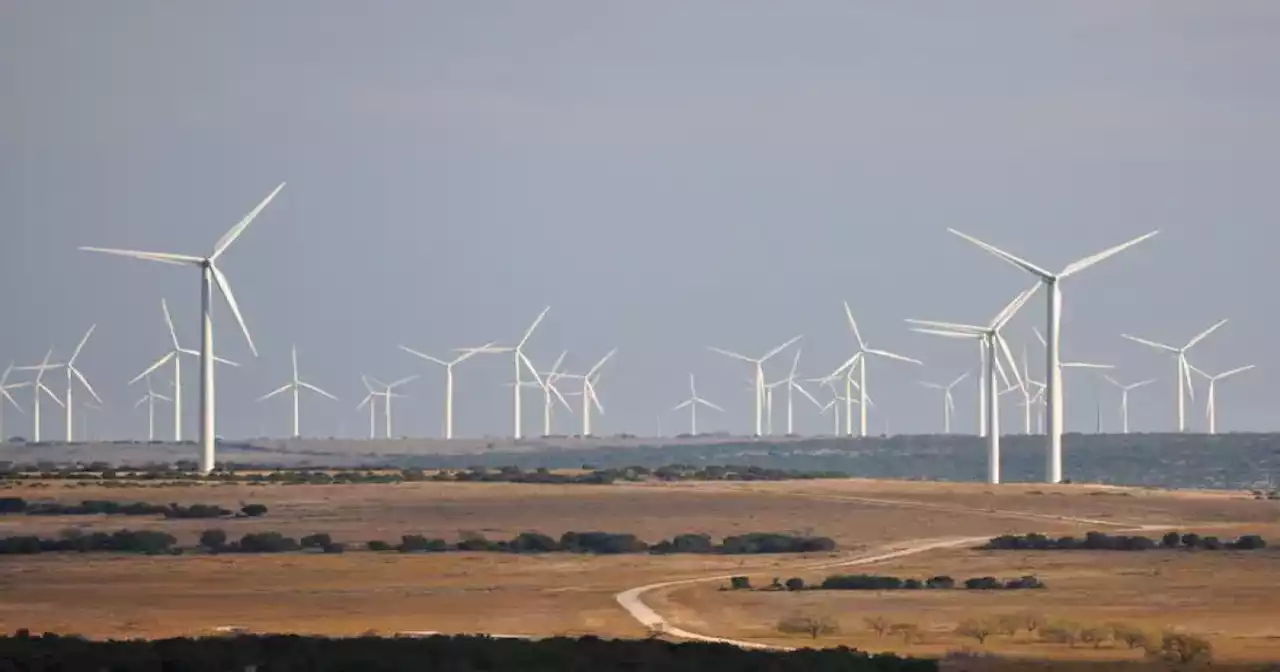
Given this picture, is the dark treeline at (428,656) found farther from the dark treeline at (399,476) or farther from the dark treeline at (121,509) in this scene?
the dark treeline at (399,476)

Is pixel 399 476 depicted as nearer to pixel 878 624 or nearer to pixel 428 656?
pixel 878 624

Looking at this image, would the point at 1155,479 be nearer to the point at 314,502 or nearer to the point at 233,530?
the point at 314,502

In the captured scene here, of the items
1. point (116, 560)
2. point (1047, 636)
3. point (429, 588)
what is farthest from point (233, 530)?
point (1047, 636)

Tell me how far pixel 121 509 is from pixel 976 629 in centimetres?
5861

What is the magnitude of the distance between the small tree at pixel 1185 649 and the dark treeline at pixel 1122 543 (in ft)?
111

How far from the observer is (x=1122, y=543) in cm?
8112

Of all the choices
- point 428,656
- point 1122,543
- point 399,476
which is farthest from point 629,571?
point 399,476

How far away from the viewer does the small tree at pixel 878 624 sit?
51219 millimetres

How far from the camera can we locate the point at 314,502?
357ft

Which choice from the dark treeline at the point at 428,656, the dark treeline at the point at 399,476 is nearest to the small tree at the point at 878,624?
the dark treeline at the point at 428,656

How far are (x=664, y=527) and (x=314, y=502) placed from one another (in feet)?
70.2

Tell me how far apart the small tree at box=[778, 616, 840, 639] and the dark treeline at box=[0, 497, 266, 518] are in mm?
48274

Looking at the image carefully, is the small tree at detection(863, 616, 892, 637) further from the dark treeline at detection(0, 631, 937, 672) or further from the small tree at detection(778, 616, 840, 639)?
the dark treeline at detection(0, 631, 937, 672)

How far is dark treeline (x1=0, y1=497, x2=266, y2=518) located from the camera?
9831 cm
